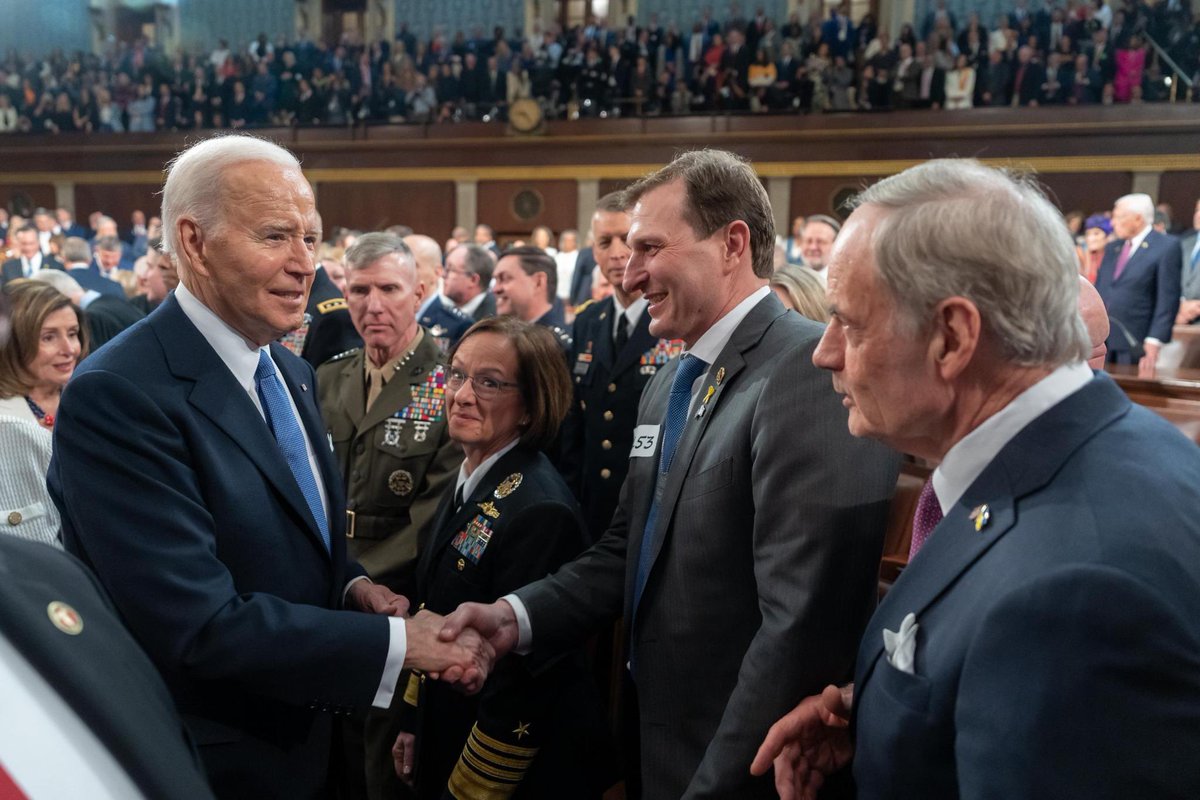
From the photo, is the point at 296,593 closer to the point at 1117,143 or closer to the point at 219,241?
the point at 219,241

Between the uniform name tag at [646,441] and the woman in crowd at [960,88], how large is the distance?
1130 cm

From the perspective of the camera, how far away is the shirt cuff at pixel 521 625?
1877 mm

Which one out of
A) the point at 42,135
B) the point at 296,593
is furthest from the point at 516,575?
the point at 42,135

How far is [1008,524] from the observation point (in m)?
1.00

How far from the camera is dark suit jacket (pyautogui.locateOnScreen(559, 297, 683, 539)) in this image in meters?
3.26

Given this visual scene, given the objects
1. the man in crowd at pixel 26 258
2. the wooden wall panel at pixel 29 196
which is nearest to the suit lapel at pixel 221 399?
the man in crowd at pixel 26 258

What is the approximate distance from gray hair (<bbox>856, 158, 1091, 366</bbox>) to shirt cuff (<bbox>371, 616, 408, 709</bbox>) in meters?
0.96

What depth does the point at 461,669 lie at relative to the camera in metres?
1.68

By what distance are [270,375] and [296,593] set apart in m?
0.38

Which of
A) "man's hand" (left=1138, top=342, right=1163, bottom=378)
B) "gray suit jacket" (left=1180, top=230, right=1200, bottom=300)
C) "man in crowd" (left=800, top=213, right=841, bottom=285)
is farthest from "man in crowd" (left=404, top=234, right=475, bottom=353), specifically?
"gray suit jacket" (left=1180, top=230, right=1200, bottom=300)

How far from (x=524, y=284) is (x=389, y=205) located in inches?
426

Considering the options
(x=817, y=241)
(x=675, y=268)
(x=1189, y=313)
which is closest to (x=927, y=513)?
(x=675, y=268)

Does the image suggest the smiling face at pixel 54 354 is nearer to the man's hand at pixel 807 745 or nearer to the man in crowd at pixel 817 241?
the man's hand at pixel 807 745

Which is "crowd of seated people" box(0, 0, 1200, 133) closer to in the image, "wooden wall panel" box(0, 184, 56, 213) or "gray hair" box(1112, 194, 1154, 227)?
"wooden wall panel" box(0, 184, 56, 213)
